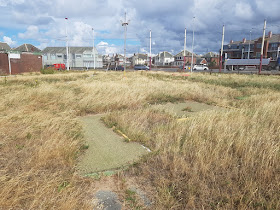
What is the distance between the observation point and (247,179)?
2936 millimetres

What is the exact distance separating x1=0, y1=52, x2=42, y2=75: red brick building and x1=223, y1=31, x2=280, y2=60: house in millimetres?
50084

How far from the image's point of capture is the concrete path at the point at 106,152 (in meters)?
3.52

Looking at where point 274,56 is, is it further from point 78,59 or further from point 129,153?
point 129,153

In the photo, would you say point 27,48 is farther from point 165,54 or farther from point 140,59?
point 165,54

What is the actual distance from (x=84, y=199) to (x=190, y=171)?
5.45 feet

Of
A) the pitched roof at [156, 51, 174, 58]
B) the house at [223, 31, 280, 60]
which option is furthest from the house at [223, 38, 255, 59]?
the pitched roof at [156, 51, 174, 58]

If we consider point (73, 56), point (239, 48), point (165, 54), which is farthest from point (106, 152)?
point (165, 54)

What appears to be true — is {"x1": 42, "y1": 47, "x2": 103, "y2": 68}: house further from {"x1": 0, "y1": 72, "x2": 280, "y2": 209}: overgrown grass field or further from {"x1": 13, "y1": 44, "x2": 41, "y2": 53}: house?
{"x1": 0, "y1": 72, "x2": 280, "y2": 209}: overgrown grass field

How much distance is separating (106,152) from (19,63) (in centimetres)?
3247

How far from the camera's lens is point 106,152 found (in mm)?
4055

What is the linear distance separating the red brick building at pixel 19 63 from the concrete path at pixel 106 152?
94.4 feet

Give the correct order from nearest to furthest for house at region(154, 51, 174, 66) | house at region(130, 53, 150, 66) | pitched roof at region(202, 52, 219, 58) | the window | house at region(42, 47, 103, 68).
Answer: the window < house at region(42, 47, 103, 68) < pitched roof at region(202, 52, 219, 58) < house at region(154, 51, 174, 66) < house at region(130, 53, 150, 66)

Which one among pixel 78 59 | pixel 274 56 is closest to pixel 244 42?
pixel 274 56

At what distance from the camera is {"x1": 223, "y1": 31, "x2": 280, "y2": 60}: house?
6350cm
